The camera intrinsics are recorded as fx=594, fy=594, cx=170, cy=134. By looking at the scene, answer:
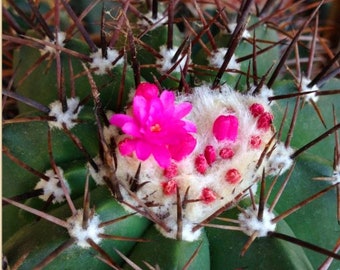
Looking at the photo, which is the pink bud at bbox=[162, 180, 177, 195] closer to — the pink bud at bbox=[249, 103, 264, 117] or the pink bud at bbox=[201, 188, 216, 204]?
the pink bud at bbox=[201, 188, 216, 204]

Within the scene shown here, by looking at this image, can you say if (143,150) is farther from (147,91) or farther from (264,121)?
(264,121)

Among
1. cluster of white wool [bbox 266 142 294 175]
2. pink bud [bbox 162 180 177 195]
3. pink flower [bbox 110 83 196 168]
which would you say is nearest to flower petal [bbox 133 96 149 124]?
pink flower [bbox 110 83 196 168]

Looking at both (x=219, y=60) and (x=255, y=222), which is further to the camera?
(x=219, y=60)

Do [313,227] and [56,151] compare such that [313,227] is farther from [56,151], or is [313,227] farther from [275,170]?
[56,151]

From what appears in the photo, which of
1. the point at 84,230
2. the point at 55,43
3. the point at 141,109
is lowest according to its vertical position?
the point at 84,230

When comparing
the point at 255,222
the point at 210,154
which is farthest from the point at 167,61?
the point at 255,222

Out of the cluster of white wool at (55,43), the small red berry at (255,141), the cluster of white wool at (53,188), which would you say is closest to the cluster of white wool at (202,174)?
the small red berry at (255,141)
